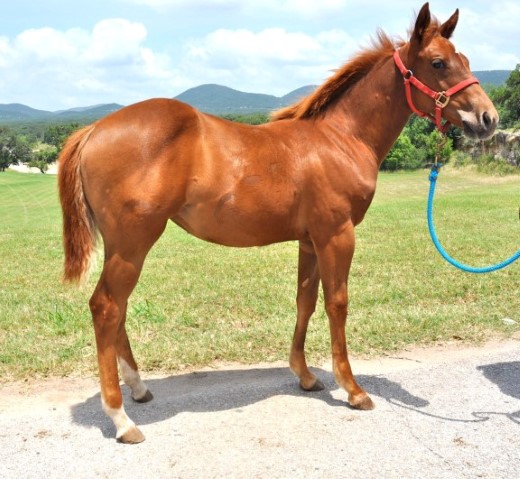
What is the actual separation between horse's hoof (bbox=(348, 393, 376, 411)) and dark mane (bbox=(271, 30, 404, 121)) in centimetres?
206

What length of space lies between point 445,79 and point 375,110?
0.53 m

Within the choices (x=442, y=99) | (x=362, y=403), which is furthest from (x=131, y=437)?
(x=442, y=99)

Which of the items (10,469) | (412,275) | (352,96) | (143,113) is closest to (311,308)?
(352,96)

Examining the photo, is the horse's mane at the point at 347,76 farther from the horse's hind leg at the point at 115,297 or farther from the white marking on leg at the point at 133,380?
the white marking on leg at the point at 133,380

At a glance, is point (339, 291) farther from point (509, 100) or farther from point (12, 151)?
point (12, 151)

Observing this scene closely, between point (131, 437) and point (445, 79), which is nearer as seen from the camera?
point (131, 437)

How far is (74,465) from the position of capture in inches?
126

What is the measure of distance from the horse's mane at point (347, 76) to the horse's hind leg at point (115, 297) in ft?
4.87

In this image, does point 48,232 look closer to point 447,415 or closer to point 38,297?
point 38,297

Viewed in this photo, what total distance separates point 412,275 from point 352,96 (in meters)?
4.27

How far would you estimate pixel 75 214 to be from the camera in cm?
355

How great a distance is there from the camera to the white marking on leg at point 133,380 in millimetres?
3961

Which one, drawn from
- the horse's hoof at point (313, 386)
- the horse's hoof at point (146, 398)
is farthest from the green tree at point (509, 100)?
the horse's hoof at point (146, 398)

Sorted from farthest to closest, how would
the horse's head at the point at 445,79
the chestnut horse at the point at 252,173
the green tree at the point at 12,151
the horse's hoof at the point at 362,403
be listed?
the green tree at the point at 12,151, the horse's hoof at the point at 362,403, the horse's head at the point at 445,79, the chestnut horse at the point at 252,173
